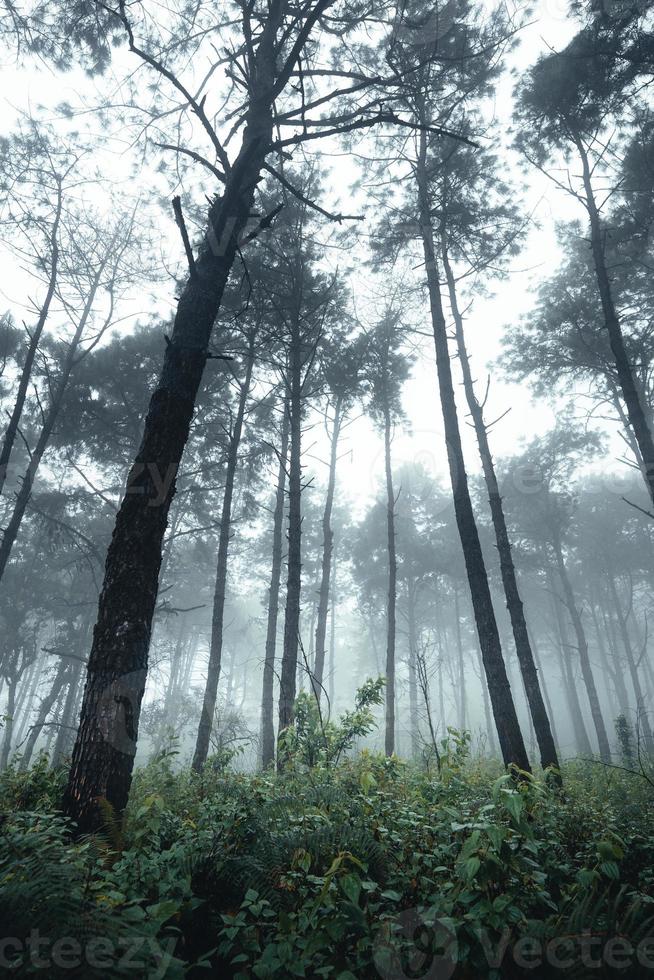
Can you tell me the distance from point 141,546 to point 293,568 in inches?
212

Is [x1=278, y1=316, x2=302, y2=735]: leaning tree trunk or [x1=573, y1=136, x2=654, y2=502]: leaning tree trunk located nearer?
[x1=278, y1=316, x2=302, y2=735]: leaning tree trunk

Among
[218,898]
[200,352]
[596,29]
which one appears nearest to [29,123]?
[200,352]

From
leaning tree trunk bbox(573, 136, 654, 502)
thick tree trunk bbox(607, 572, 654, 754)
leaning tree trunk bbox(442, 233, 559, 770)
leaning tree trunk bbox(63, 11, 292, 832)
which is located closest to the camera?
leaning tree trunk bbox(63, 11, 292, 832)

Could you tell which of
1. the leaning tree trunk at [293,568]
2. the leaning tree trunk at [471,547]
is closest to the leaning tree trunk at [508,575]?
the leaning tree trunk at [471,547]

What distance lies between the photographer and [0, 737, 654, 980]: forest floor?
180 centimetres

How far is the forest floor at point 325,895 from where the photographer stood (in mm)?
1803

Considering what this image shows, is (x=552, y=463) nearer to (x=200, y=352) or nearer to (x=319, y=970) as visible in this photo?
(x=200, y=352)

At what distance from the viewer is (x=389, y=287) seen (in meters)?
13.8
